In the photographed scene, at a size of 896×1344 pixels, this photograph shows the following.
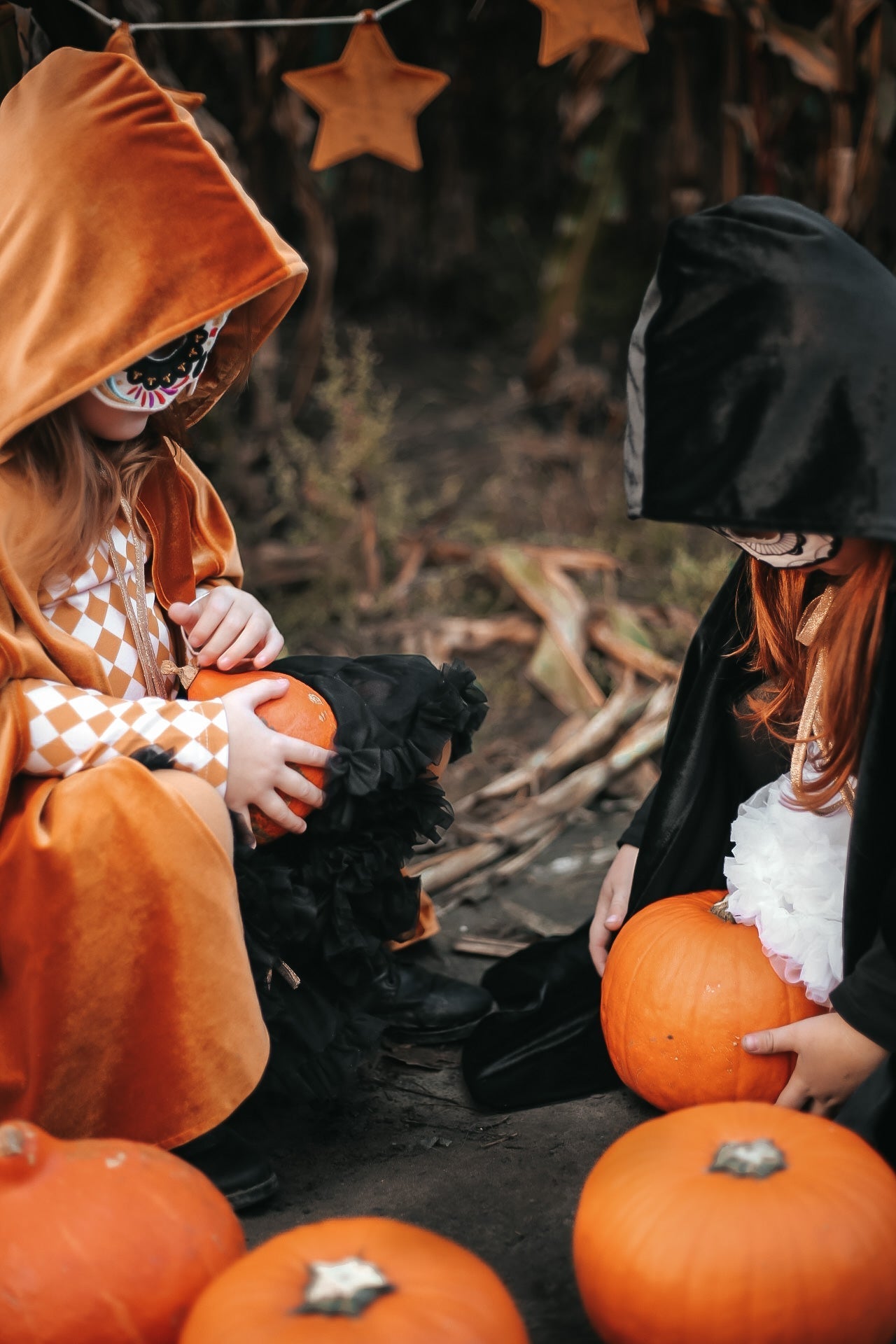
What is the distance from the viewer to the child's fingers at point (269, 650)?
2.03 m

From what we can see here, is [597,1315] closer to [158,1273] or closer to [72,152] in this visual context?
[158,1273]

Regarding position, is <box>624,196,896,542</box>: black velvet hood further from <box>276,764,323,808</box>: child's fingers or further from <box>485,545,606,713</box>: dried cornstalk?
<box>485,545,606,713</box>: dried cornstalk

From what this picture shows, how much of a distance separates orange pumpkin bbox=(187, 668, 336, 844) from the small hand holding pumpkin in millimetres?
774

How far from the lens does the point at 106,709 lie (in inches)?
68.9

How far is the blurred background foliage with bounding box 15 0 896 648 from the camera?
151 inches

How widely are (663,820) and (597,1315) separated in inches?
33.6

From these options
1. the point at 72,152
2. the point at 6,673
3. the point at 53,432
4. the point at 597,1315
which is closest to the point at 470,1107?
the point at 597,1315

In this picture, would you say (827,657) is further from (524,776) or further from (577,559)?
(577,559)

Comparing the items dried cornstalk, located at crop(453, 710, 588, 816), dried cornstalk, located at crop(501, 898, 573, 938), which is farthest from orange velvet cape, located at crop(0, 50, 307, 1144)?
dried cornstalk, located at crop(453, 710, 588, 816)

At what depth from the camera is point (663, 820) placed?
2068 millimetres

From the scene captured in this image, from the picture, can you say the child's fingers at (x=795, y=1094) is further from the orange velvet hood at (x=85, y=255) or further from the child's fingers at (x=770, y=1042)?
the orange velvet hood at (x=85, y=255)

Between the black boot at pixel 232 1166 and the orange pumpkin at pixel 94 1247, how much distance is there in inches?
15.4

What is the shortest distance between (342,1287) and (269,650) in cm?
109

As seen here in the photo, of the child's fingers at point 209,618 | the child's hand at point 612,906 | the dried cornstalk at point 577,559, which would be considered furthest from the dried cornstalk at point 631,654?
the child's fingers at point 209,618
